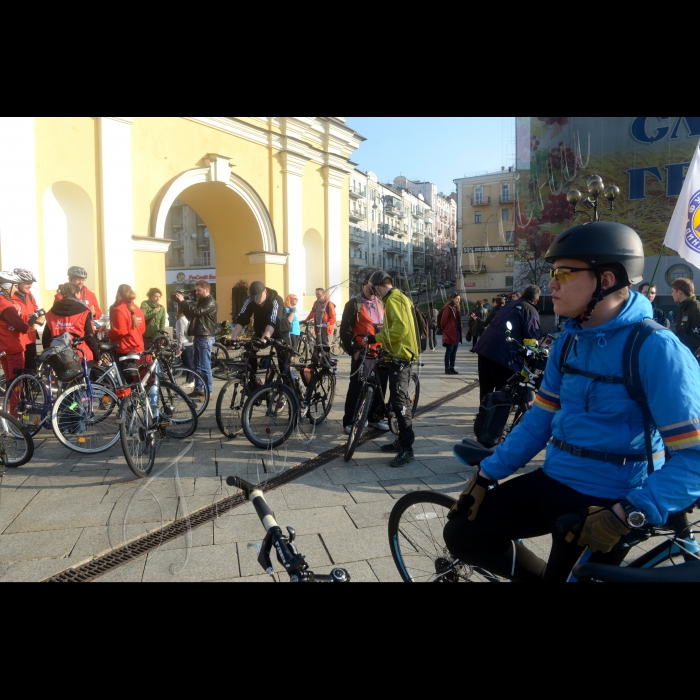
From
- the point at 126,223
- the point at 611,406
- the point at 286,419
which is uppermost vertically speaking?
the point at 126,223

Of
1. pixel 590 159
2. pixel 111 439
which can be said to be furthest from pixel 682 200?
pixel 590 159

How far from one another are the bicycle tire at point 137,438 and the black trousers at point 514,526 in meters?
3.40

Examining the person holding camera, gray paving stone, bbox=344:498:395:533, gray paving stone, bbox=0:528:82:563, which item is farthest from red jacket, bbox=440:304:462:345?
gray paving stone, bbox=0:528:82:563

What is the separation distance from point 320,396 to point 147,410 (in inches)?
83.0

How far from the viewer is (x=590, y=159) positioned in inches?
1358

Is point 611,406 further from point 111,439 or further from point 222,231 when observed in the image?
point 222,231

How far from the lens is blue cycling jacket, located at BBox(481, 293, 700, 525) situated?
1.58 m

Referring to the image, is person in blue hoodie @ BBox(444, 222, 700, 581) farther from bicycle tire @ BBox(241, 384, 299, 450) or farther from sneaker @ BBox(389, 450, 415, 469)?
bicycle tire @ BBox(241, 384, 299, 450)

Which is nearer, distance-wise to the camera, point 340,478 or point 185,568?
point 185,568

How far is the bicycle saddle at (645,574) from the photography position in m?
1.52

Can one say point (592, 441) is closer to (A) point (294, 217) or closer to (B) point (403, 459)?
(B) point (403, 459)

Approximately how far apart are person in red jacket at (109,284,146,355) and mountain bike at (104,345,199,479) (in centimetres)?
31

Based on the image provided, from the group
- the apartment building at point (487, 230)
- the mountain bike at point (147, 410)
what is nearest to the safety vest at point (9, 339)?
the mountain bike at point (147, 410)

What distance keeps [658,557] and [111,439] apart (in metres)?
5.02
